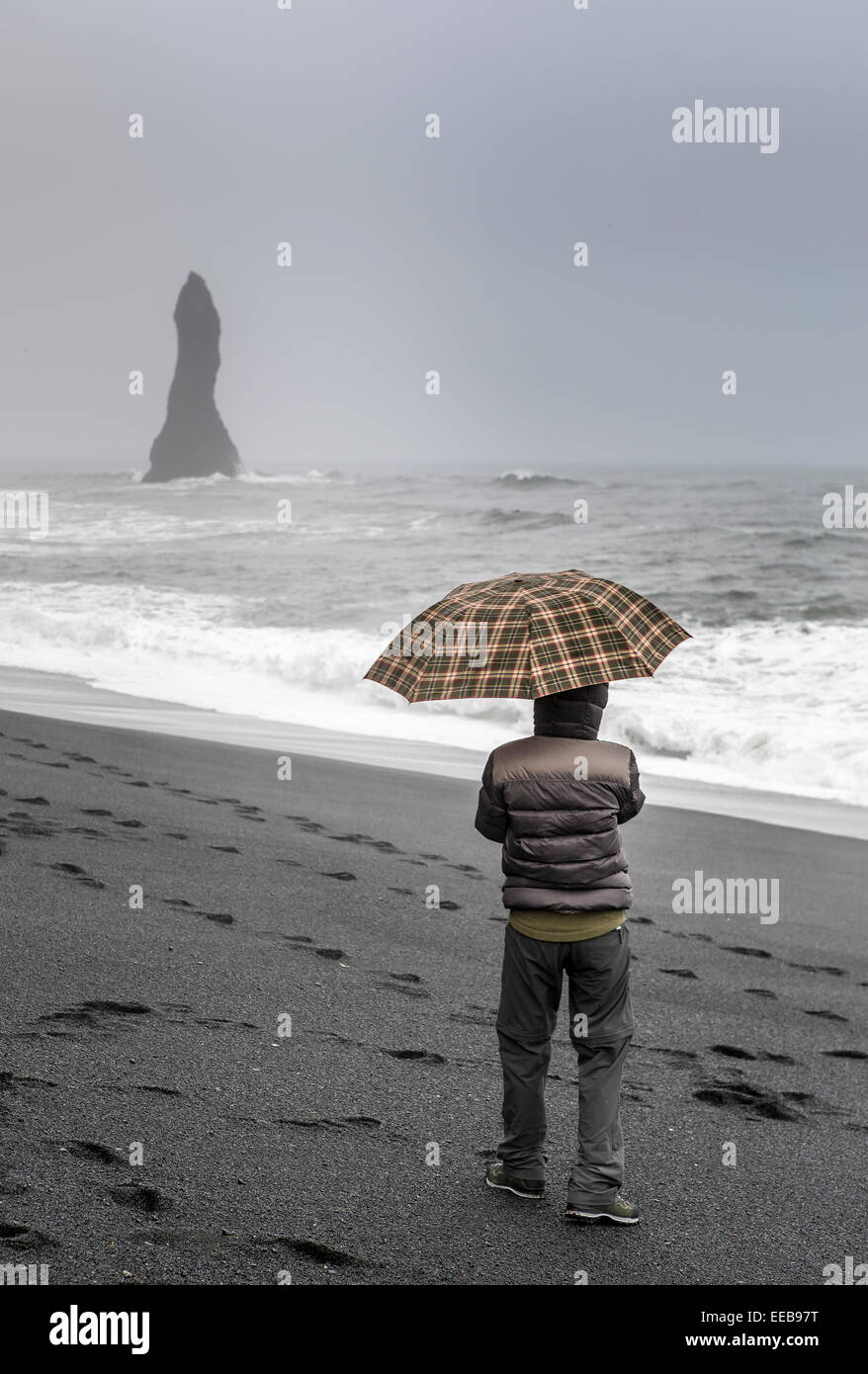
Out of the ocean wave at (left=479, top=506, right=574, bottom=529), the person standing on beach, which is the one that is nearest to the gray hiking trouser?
the person standing on beach

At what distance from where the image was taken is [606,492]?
4372 cm

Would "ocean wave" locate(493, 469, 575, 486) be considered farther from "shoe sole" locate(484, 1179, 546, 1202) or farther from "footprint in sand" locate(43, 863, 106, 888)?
"shoe sole" locate(484, 1179, 546, 1202)

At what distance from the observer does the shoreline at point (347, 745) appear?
1055 cm

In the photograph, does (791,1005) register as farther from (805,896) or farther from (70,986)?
(70,986)

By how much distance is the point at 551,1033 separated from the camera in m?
3.66

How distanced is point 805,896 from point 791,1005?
Answer: 7.36ft

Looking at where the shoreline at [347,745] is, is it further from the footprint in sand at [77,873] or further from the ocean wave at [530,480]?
the ocean wave at [530,480]

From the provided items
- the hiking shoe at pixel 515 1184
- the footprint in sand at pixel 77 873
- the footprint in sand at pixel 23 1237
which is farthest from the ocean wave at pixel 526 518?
the footprint in sand at pixel 23 1237

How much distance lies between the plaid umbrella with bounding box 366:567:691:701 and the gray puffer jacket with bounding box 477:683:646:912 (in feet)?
0.55

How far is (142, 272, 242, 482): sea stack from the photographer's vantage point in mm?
79062

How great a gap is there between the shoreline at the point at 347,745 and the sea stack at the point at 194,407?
62551 mm

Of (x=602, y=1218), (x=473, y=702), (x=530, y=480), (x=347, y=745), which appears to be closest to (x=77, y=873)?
(x=602, y=1218)
